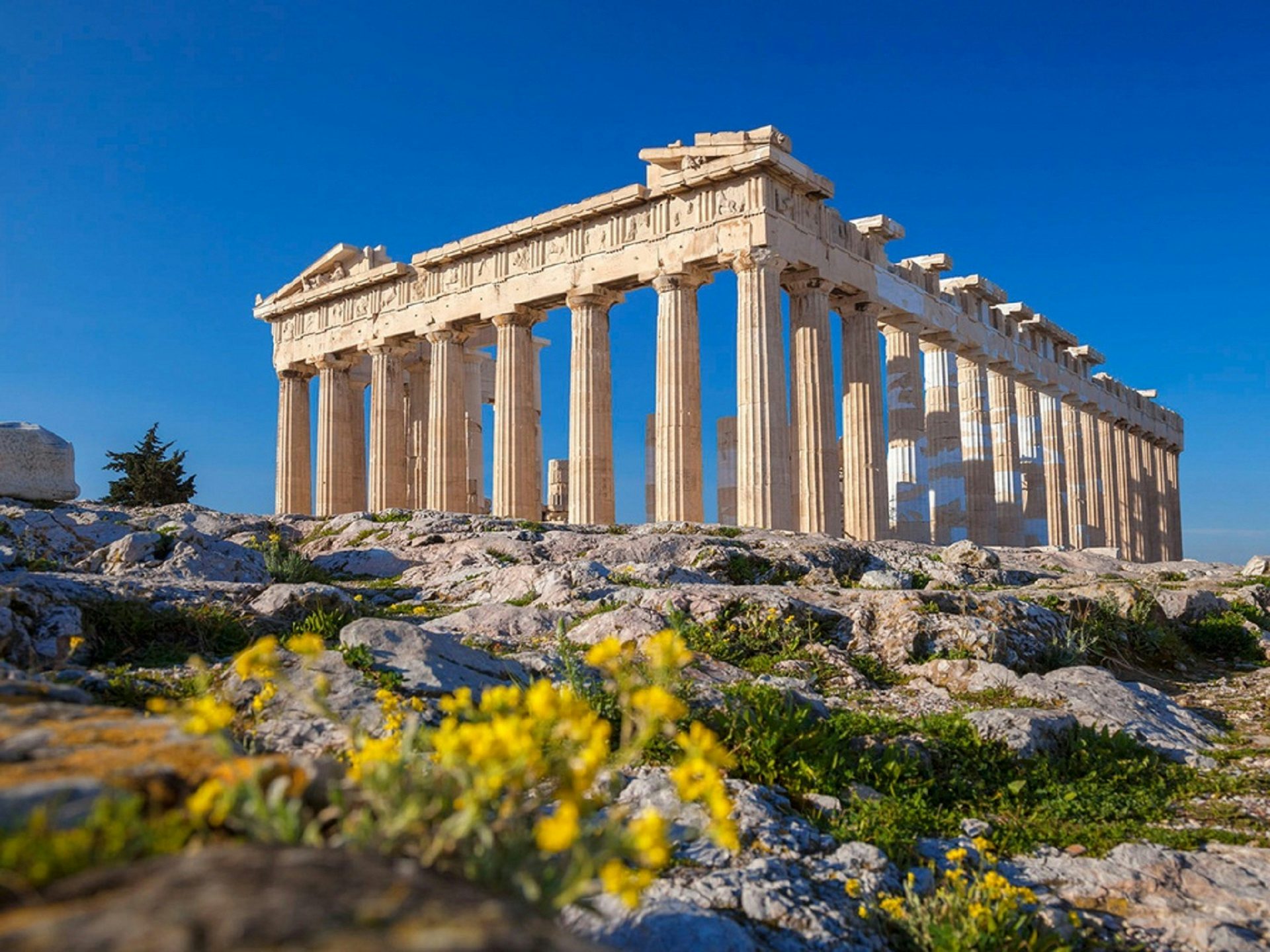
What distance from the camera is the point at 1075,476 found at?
4069cm

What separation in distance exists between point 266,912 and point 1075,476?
43201mm

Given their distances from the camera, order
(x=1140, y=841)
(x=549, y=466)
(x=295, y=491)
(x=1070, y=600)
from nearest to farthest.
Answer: (x=1140, y=841)
(x=1070, y=600)
(x=295, y=491)
(x=549, y=466)

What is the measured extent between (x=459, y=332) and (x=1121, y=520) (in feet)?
100

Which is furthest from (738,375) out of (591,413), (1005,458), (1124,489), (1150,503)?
(1150,503)

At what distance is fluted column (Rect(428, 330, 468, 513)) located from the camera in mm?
31562

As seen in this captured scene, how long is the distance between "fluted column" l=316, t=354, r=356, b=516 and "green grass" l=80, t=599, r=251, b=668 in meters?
27.3

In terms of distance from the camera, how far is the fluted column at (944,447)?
32844 mm

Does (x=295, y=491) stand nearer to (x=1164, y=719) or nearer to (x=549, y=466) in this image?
(x=549, y=466)

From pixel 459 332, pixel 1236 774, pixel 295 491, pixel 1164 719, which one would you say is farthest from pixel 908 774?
pixel 295 491

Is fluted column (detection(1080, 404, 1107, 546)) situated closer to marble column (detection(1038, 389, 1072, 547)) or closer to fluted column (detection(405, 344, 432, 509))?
marble column (detection(1038, 389, 1072, 547))

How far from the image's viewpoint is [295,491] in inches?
1435

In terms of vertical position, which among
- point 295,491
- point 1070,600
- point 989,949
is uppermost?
point 295,491

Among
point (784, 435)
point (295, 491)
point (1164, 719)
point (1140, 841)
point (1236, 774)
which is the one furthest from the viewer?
point (295, 491)

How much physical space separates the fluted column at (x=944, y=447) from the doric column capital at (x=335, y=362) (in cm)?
2000
